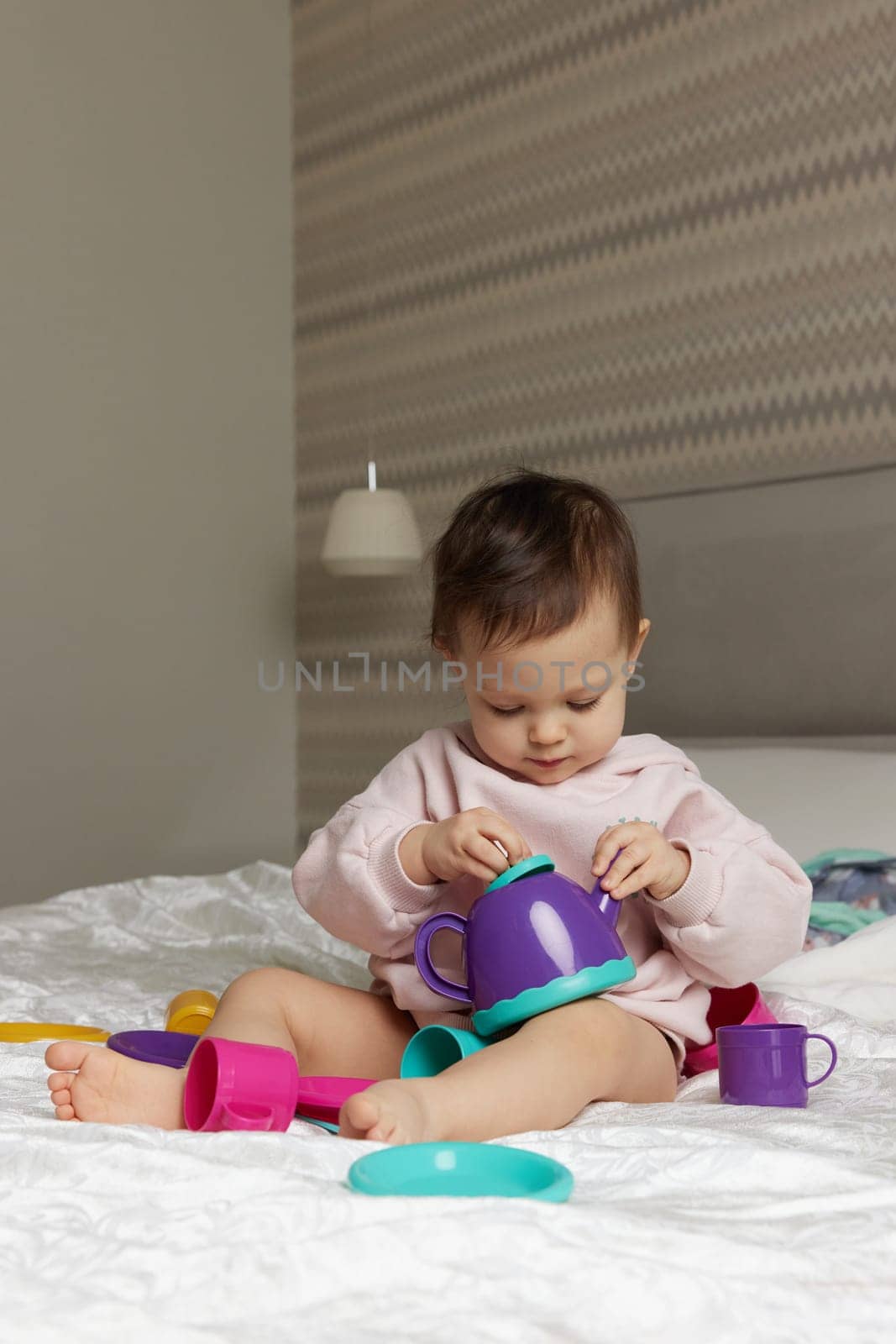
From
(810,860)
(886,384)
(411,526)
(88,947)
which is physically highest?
(886,384)

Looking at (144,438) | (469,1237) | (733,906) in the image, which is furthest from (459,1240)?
(144,438)

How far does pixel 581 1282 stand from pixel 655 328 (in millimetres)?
2233

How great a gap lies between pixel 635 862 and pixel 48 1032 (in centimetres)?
60

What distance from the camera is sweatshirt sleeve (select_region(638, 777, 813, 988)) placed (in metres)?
1.16

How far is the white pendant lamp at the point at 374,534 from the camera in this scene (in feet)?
9.57

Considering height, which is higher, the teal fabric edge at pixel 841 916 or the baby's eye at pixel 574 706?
the baby's eye at pixel 574 706

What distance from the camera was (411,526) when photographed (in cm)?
297

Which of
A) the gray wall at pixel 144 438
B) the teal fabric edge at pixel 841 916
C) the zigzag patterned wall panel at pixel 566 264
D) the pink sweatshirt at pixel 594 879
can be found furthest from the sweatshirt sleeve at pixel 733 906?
the gray wall at pixel 144 438

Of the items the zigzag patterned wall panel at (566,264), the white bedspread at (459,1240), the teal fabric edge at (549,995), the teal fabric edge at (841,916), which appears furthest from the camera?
the zigzag patterned wall panel at (566,264)

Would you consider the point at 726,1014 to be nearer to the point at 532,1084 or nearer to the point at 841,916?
the point at 841,916

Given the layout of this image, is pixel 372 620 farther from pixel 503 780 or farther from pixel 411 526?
pixel 503 780

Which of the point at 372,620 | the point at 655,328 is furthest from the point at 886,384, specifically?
the point at 372,620

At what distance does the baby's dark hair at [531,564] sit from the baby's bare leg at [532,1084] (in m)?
0.35

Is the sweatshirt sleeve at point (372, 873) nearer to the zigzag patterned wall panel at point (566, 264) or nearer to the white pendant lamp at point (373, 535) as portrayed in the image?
the zigzag patterned wall panel at point (566, 264)
